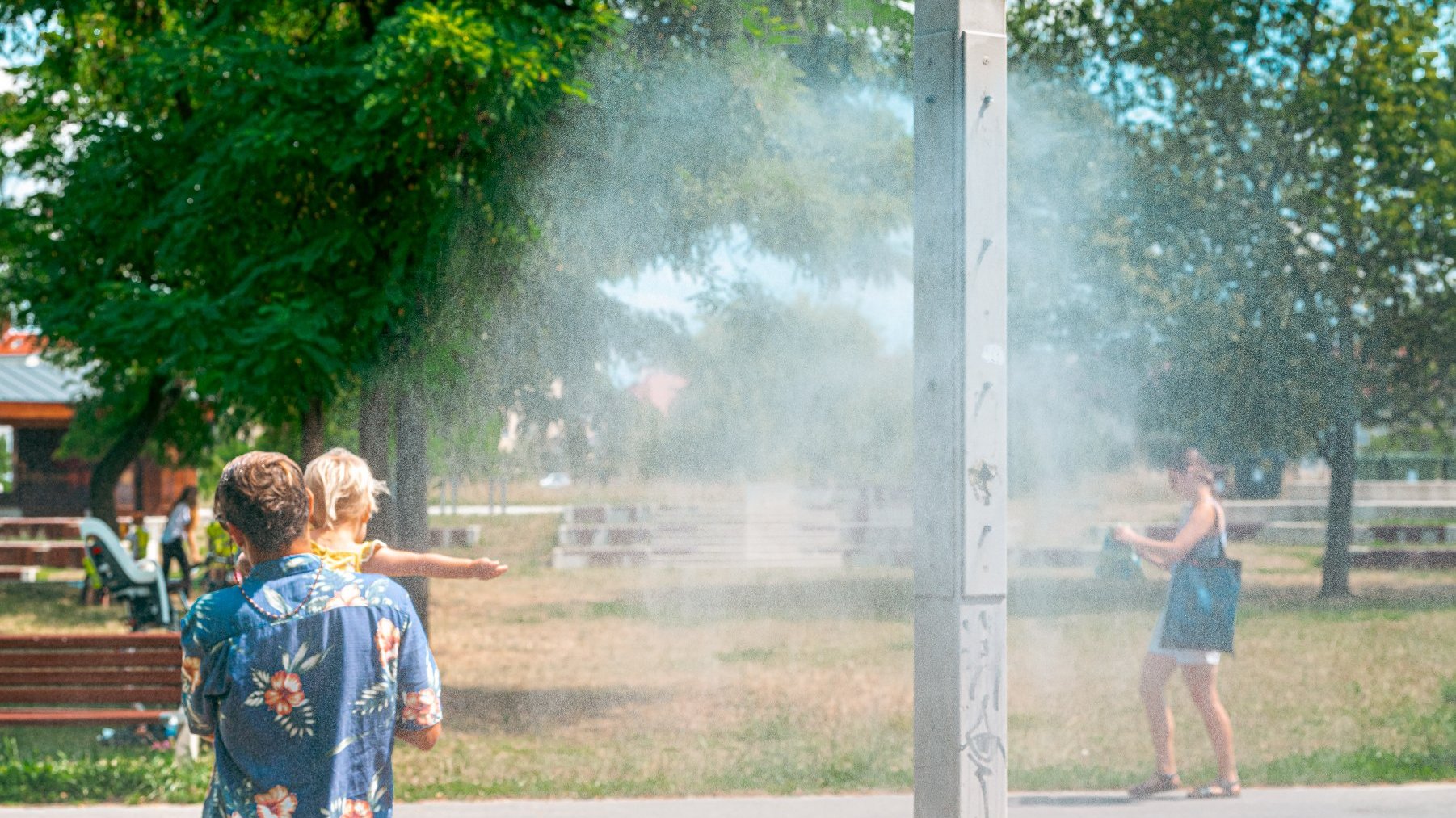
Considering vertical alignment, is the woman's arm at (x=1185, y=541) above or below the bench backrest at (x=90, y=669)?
above

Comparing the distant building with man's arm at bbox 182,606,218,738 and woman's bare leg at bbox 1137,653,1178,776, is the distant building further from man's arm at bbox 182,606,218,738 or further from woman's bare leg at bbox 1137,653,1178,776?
man's arm at bbox 182,606,218,738

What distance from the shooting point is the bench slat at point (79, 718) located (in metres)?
6.73

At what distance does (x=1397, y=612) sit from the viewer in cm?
1562

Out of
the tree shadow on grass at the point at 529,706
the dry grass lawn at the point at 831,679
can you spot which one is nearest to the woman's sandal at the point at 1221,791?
the dry grass lawn at the point at 831,679

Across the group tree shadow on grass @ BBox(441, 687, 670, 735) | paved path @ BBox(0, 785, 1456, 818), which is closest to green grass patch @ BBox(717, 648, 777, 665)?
tree shadow on grass @ BBox(441, 687, 670, 735)

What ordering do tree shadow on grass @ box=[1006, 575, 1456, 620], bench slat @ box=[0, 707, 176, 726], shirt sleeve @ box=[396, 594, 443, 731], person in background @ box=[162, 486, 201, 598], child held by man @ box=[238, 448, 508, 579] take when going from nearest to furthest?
shirt sleeve @ box=[396, 594, 443, 731] < child held by man @ box=[238, 448, 508, 579] < bench slat @ box=[0, 707, 176, 726] < tree shadow on grass @ box=[1006, 575, 1456, 620] < person in background @ box=[162, 486, 201, 598]

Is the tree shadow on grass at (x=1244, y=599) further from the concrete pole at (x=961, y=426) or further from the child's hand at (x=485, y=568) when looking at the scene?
the child's hand at (x=485, y=568)

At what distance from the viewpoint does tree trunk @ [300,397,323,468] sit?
1074 centimetres

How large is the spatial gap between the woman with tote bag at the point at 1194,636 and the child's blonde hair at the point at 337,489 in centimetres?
408

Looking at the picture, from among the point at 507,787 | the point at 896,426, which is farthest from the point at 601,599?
the point at 507,787

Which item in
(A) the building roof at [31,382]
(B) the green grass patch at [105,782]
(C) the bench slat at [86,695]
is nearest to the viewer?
(B) the green grass patch at [105,782]

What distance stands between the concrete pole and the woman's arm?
3444 millimetres

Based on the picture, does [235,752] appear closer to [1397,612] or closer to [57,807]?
[57,807]

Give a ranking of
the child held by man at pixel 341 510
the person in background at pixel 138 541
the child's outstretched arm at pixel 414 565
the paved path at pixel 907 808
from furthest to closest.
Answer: the person in background at pixel 138 541, the paved path at pixel 907 808, the child's outstretched arm at pixel 414 565, the child held by man at pixel 341 510
